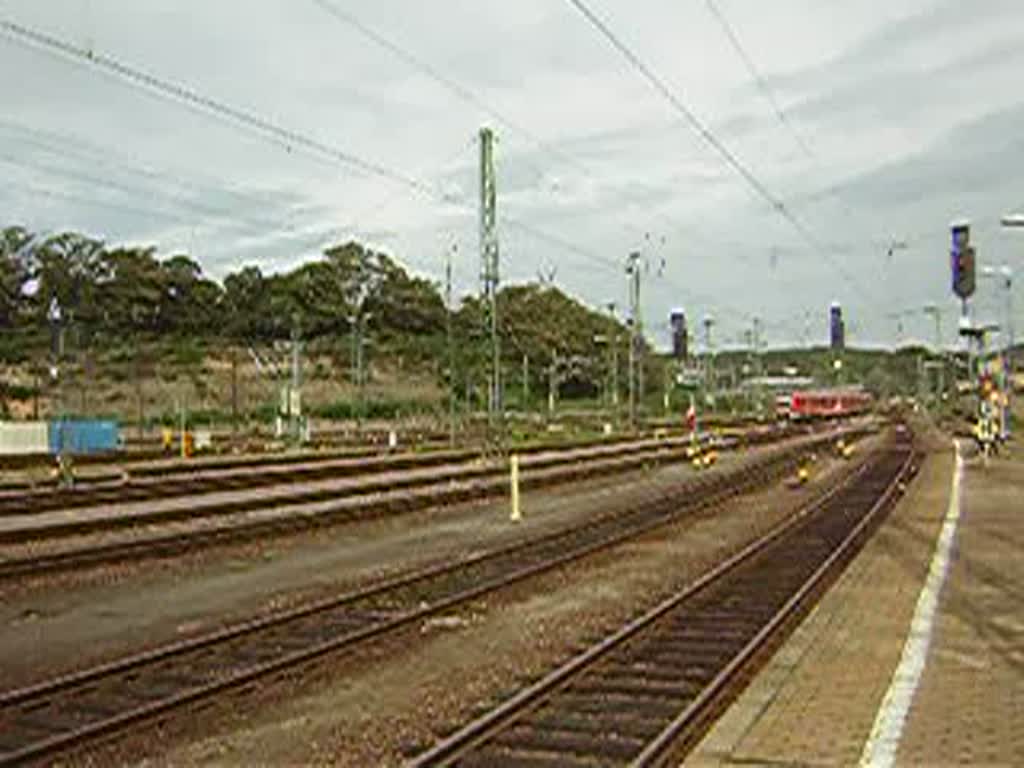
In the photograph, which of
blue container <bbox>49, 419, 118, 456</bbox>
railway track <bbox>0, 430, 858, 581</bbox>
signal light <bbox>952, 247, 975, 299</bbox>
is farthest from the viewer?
blue container <bbox>49, 419, 118, 456</bbox>

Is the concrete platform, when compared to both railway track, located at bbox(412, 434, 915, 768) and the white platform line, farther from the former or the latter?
railway track, located at bbox(412, 434, 915, 768)

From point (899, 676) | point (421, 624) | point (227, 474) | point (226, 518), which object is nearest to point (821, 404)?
point (227, 474)

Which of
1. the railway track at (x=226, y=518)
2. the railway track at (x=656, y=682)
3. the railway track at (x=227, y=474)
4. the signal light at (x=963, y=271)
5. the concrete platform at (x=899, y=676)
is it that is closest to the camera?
the concrete platform at (x=899, y=676)

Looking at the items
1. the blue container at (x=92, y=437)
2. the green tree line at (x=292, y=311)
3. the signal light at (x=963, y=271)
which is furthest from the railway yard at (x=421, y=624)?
the green tree line at (x=292, y=311)

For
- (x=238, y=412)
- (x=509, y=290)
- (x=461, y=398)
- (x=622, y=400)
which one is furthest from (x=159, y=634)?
(x=509, y=290)

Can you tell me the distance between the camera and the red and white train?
102 metres

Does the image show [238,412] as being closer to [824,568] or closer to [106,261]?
[106,261]

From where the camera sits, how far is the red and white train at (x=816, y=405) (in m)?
102

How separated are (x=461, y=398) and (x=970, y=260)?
65.2m

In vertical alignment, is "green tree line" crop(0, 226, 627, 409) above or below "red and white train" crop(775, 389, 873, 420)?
above

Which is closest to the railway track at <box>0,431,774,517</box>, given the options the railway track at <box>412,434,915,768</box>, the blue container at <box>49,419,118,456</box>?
the blue container at <box>49,419,118,456</box>

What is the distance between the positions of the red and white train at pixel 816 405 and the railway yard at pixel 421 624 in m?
72.6

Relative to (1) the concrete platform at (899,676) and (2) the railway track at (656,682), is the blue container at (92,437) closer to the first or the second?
(2) the railway track at (656,682)

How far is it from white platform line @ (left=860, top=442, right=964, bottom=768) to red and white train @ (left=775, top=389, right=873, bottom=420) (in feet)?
282
